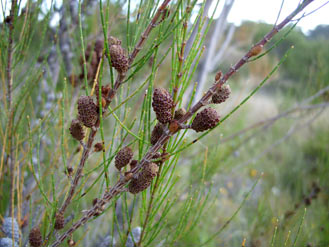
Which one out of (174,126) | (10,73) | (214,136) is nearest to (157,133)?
(174,126)

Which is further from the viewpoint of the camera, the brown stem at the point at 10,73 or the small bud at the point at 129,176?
the brown stem at the point at 10,73

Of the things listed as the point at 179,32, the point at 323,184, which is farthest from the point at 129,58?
the point at 323,184

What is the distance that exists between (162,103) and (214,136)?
5.41ft

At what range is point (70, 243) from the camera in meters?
0.43

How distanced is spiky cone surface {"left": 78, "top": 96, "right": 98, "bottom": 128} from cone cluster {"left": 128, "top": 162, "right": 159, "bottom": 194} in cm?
9

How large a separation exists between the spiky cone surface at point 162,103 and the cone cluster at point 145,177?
67mm

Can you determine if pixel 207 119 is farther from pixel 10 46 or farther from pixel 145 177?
pixel 10 46

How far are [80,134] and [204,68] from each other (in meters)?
0.63

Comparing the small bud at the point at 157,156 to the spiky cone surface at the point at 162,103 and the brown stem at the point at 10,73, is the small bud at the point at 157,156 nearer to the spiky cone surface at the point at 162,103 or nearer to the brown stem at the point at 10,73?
the spiky cone surface at the point at 162,103

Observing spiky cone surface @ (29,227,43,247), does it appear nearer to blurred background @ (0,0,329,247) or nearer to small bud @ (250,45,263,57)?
blurred background @ (0,0,329,247)

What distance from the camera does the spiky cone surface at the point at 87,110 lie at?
0.33m

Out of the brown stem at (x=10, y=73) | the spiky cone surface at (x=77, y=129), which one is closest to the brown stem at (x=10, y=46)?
the brown stem at (x=10, y=73)

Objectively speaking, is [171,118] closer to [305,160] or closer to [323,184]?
[323,184]

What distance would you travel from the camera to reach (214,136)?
6.35ft
